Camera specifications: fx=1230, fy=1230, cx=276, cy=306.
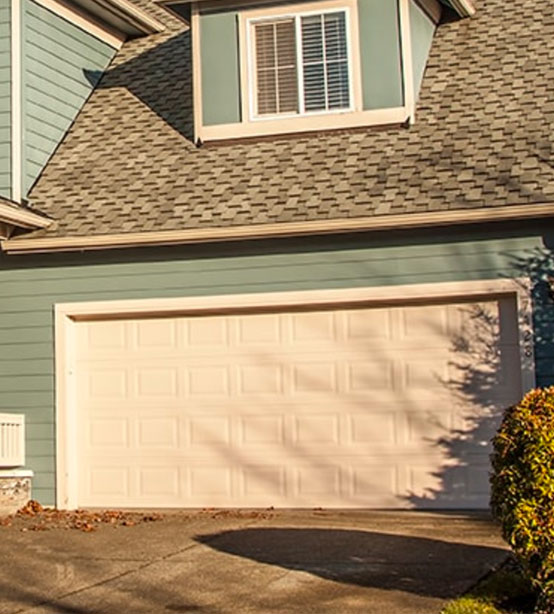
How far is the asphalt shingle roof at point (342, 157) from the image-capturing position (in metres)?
13.0

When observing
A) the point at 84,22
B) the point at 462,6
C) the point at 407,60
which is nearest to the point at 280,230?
the point at 407,60

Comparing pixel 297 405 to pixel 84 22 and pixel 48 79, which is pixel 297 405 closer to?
pixel 48 79

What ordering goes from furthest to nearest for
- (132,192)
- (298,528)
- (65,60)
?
1. (65,60)
2. (132,192)
3. (298,528)

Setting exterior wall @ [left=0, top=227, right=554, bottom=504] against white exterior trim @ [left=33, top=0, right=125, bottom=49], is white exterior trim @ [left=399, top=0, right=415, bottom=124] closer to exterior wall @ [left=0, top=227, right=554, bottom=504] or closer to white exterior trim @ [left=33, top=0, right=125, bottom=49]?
exterior wall @ [left=0, top=227, right=554, bottom=504]

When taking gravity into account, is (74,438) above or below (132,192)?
below

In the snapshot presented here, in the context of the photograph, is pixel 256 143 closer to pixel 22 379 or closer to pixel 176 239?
pixel 176 239

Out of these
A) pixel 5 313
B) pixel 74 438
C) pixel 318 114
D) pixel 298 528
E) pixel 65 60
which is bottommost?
pixel 298 528

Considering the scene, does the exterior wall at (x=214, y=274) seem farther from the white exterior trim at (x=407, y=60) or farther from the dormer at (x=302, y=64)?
the white exterior trim at (x=407, y=60)

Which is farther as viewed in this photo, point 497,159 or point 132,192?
point 132,192

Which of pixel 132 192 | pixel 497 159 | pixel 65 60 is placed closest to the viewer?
pixel 497 159

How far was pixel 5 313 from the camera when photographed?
45.6 feet

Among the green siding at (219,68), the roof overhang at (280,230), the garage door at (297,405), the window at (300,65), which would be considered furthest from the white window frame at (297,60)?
the garage door at (297,405)

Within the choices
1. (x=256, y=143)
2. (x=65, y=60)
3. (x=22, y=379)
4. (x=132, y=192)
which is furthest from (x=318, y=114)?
(x=22, y=379)

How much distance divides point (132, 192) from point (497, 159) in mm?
4160
